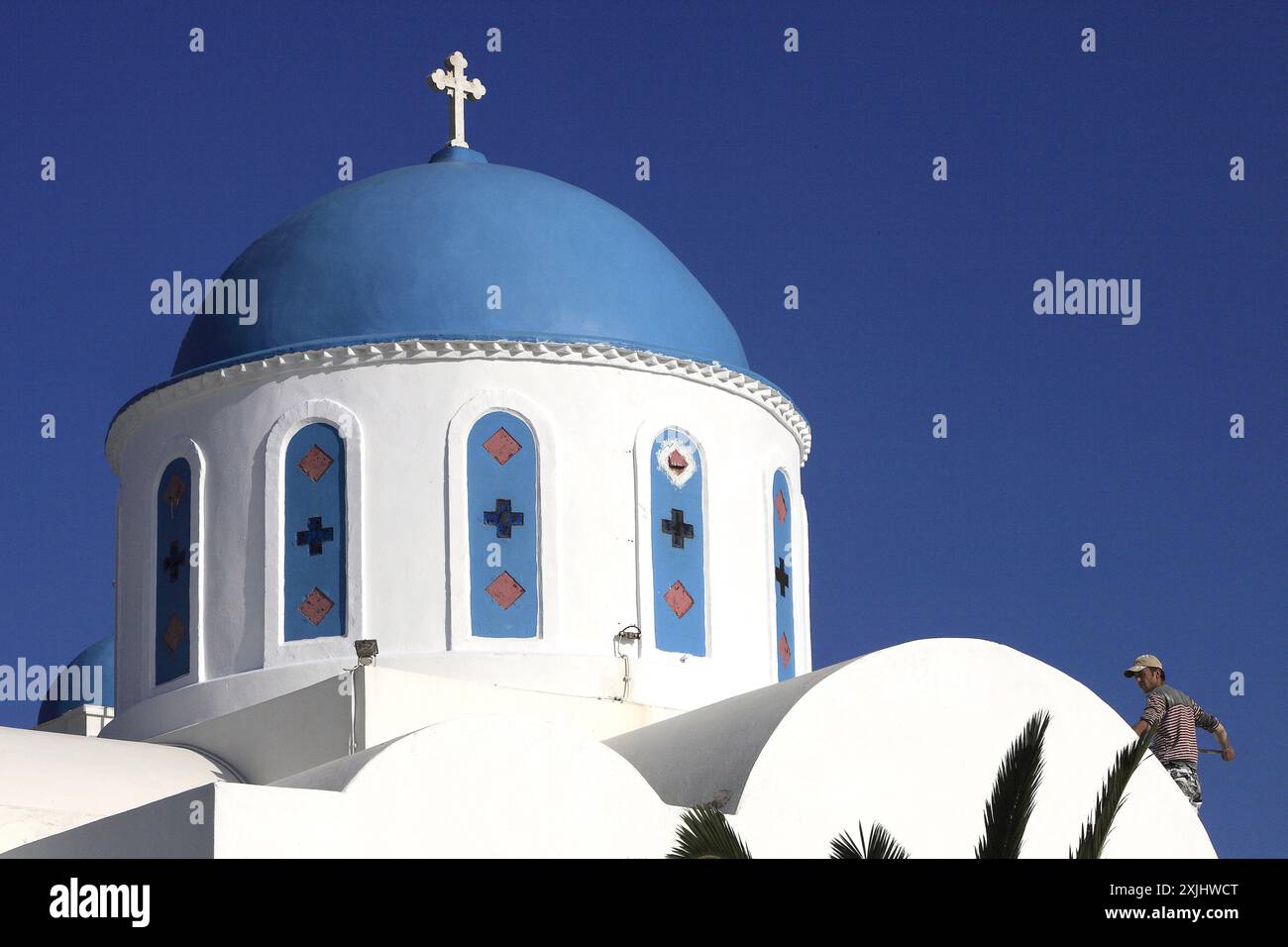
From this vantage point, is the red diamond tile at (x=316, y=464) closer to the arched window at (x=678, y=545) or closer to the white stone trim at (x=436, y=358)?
the white stone trim at (x=436, y=358)

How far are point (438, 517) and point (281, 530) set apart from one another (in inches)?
43.1

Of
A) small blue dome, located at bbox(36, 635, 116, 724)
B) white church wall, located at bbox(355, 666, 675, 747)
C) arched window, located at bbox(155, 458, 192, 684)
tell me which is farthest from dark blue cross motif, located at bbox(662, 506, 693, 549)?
small blue dome, located at bbox(36, 635, 116, 724)

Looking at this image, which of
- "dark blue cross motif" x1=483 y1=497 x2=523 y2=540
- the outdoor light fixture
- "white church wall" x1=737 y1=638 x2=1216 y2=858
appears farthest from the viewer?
"dark blue cross motif" x1=483 y1=497 x2=523 y2=540

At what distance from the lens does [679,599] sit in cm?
1555

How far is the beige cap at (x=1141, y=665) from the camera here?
12.9m

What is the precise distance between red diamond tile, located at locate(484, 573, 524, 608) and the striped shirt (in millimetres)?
4240

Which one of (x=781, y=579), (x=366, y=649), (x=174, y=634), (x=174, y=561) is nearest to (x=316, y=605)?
(x=366, y=649)

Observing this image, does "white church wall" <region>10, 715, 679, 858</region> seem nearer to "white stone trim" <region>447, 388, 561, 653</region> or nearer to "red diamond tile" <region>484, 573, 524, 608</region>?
"white stone trim" <region>447, 388, 561, 653</region>

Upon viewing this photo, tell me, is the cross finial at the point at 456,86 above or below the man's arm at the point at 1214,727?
above

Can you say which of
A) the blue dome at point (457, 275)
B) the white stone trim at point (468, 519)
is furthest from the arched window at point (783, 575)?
the white stone trim at point (468, 519)

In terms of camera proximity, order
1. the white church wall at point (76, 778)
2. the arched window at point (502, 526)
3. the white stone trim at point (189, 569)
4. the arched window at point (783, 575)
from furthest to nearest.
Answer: the arched window at point (783, 575), the white stone trim at point (189, 569), the arched window at point (502, 526), the white church wall at point (76, 778)

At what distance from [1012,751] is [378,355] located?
20.1 feet

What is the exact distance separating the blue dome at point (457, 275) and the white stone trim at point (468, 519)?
494mm

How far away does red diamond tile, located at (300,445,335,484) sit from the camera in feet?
50.2
